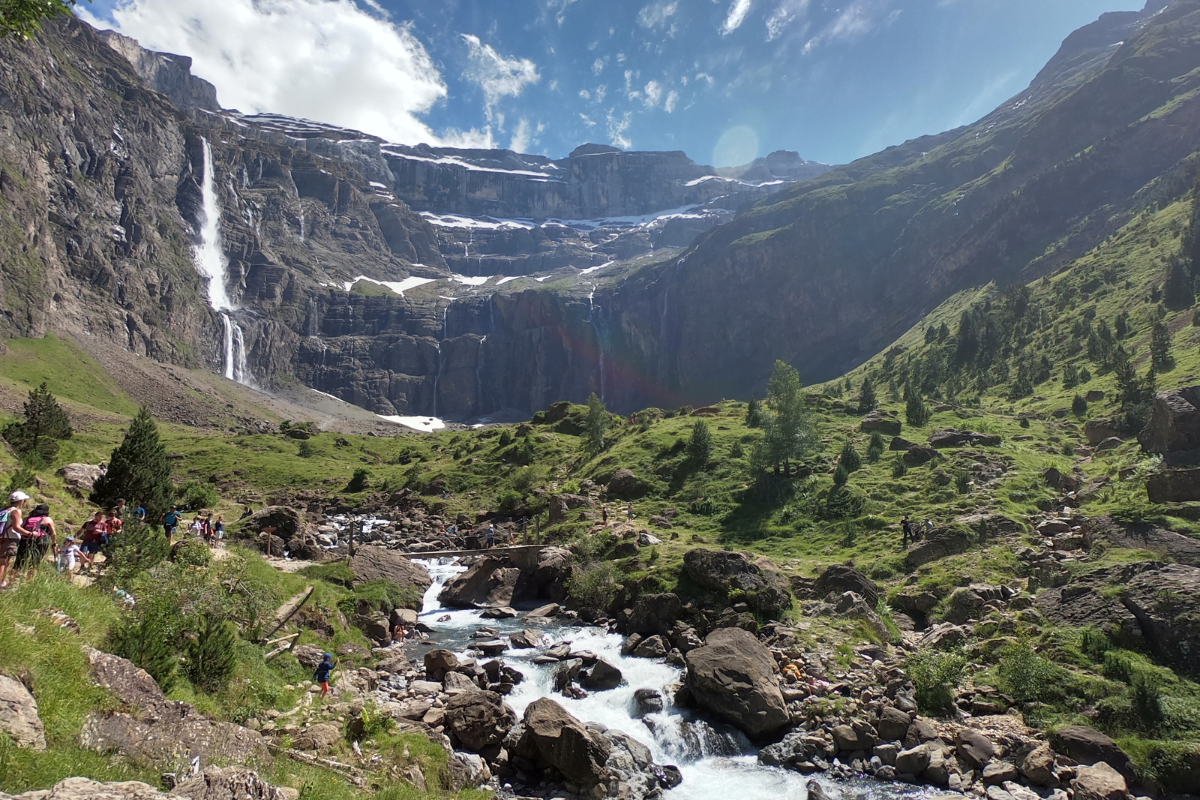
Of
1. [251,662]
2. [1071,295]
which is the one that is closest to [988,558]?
Answer: [251,662]

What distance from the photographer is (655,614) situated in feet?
92.3

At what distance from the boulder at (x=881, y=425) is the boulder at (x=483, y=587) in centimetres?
3620

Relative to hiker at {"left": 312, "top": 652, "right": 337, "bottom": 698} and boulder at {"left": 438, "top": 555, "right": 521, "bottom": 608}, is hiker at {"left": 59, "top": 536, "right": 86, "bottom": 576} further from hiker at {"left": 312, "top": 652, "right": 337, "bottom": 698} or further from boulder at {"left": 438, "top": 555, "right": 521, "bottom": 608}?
boulder at {"left": 438, "top": 555, "right": 521, "bottom": 608}

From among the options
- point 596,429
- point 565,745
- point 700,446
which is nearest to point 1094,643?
point 565,745

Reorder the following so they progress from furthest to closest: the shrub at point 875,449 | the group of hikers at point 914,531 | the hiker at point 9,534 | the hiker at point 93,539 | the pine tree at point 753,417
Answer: the pine tree at point 753,417 < the shrub at point 875,449 < the group of hikers at point 914,531 < the hiker at point 93,539 < the hiker at point 9,534

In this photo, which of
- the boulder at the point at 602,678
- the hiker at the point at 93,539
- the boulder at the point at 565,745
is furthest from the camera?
the boulder at the point at 602,678

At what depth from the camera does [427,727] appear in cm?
1761

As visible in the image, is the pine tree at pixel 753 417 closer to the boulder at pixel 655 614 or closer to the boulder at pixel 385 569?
the boulder at pixel 655 614

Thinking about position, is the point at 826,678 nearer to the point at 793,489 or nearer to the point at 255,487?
the point at 793,489

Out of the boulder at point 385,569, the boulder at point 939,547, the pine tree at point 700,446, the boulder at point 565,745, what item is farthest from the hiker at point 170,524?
the pine tree at point 700,446

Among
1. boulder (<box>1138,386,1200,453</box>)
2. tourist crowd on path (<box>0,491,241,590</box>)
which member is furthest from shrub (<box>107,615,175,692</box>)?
boulder (<box>1138,386,1200,453</box>)

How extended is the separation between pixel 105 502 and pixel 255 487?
5261 cm

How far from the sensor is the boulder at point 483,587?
3600cm

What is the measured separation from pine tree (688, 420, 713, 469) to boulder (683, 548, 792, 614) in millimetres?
23127
